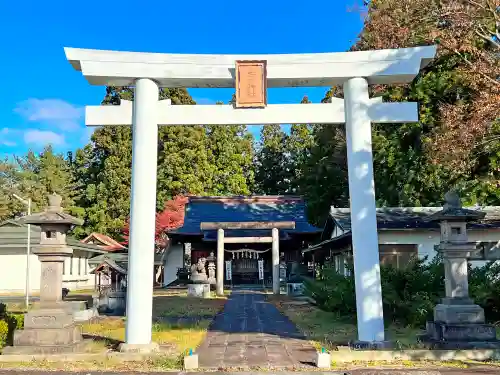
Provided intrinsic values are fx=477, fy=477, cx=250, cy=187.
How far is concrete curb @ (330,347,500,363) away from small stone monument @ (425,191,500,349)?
464 mm

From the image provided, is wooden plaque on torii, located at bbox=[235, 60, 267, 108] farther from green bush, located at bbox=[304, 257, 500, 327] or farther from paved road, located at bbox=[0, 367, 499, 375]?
green bush, located at bbox=[304, 257, 500, 327]

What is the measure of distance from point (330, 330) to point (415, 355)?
3609 millimetres

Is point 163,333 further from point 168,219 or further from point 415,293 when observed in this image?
point 168,219

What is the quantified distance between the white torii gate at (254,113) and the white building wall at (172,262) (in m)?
23.8

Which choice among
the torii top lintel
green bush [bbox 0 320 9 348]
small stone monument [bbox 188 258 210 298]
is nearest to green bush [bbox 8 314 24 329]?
green bush [bbox 0 320 9 348]

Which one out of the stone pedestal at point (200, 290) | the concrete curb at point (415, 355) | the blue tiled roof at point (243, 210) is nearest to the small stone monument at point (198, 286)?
the stone pedestal at point (200, 290)

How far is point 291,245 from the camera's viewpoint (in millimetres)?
29859

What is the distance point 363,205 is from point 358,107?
1.92 m

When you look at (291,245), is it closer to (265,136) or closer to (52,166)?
(265,136)

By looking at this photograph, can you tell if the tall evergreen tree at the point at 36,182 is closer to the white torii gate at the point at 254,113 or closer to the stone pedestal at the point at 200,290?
the stone pedestal at the point at 200,290

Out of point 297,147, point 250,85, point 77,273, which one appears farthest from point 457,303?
A: point 297,147

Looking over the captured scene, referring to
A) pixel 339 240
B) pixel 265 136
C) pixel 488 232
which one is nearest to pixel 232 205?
pixel 339 240

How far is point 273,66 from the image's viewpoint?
934 centimetres

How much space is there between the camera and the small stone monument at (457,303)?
8.96 meters
